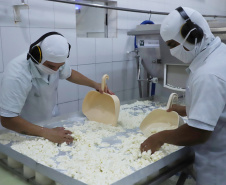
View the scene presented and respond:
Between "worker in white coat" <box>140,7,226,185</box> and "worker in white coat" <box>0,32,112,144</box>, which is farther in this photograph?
"worker in white coat" <box>0,32,112,144</box>

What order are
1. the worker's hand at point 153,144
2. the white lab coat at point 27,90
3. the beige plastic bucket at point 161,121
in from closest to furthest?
the worker's hand at point 153,144
the white lab coat at point 27,90
the beige plastic bucket at point 161,121

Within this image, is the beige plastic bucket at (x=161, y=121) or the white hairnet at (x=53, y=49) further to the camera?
the beige plastic bucket at (x=161, y=121)

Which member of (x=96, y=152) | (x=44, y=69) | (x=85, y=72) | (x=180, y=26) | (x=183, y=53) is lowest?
(x=96, y=152)

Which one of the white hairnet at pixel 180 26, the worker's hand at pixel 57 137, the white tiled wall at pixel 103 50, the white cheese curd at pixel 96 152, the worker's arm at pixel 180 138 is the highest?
the white hairnet at pixel 180 26

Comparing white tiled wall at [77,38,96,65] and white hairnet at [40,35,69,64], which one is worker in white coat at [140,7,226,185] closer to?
white hairnet at [40,35,69,64]

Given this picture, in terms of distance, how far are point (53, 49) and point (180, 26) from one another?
69cm

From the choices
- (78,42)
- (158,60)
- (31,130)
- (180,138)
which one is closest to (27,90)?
(31,130)

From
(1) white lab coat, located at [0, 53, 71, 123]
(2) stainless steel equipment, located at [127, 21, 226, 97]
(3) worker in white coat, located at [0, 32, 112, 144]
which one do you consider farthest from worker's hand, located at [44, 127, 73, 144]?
(2) stainless steel equipment, located at [127, 21, 226, 97]

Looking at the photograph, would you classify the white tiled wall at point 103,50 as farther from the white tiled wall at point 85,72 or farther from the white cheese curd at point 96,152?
the white cheese curd at point 96,152

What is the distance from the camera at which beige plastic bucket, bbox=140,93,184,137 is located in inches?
58.5

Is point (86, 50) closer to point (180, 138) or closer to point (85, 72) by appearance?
point (85, 72)

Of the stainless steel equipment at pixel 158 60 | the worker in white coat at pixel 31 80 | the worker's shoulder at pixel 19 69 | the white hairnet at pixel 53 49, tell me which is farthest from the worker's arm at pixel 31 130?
the stainless steel equipment at pixel 158 60

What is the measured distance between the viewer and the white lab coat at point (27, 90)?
53.2 inches

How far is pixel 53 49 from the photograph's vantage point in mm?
1364
